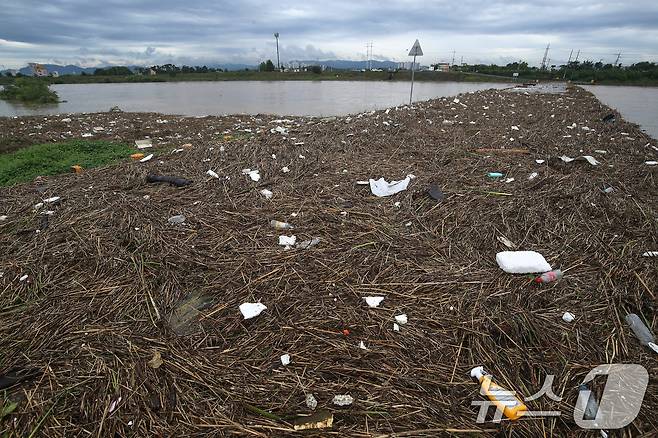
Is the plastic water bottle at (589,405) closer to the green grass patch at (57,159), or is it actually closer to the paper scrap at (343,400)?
the paper scrap at (343,400)

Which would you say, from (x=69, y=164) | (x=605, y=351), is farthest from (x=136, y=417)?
(x=69, y=164)

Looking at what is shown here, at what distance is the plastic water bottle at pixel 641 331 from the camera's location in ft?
4.87

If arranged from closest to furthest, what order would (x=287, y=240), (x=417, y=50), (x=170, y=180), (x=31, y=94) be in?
A: (x=287, y=240) < (x=170, y=180) < (x=417, y=50) < (x=31, y=94)

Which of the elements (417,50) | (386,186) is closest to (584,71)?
(417,50)

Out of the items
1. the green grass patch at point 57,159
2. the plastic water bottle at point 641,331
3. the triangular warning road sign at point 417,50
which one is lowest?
the plastic water bottle at point 641,331

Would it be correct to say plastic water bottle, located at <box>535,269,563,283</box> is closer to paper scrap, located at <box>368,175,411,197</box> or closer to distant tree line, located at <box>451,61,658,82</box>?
paper scrap, located at <box>368,175,411,197</box>

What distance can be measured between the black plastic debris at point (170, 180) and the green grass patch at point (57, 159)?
157 cm

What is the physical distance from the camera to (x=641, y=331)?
5.05ft

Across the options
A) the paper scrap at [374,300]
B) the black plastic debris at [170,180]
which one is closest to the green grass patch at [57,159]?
the black plastic debris at [170,180]

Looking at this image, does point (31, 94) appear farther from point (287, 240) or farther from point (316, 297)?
point (316, 297)

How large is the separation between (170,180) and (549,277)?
3.18 m

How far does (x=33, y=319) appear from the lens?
1.62 meters

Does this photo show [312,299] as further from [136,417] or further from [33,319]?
[33,319]

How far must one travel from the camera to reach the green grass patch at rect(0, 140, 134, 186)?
3.88 metres
